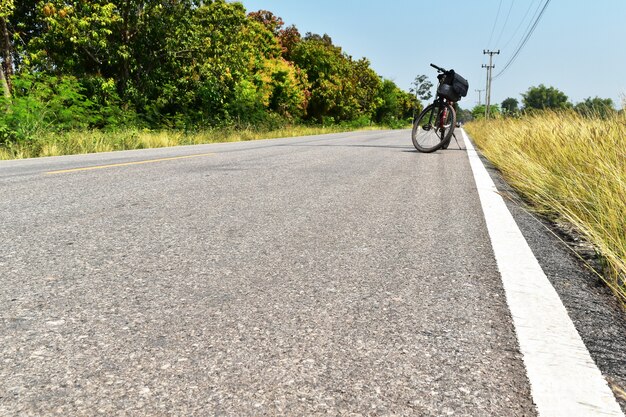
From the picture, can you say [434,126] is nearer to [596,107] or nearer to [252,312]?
[596,107]

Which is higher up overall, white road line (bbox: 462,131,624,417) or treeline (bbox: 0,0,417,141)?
treeline (bbox: 0,0,417,141)

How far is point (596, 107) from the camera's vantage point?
648cm

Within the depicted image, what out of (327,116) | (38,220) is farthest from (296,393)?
(327,116)

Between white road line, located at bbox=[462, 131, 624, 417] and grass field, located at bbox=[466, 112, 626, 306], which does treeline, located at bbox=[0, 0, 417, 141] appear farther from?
white road line, located at bbox=[462, 131, 624, 417]

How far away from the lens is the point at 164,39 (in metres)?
18.9

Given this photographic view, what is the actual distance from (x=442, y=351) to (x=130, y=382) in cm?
94

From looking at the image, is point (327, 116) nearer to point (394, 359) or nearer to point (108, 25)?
point (108, 25)

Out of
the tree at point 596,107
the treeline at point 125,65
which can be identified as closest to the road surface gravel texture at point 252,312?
the tree at point 596,107

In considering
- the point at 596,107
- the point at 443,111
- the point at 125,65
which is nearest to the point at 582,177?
the point at 596,107

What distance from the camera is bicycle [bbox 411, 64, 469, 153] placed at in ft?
30.7

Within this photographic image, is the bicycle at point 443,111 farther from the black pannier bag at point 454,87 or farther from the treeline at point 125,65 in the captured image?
the treeline at point 125,65

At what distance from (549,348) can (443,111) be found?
8.36 m

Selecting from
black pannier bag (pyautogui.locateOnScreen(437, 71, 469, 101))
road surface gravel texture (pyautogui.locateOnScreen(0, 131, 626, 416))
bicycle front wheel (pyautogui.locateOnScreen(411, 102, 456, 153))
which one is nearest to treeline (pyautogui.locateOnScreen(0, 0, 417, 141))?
bicycle front wheel (pyautogui.locateOnScreen(411, 102, 456, 153))

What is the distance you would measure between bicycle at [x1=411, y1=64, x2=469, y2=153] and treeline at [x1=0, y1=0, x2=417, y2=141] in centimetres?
848
